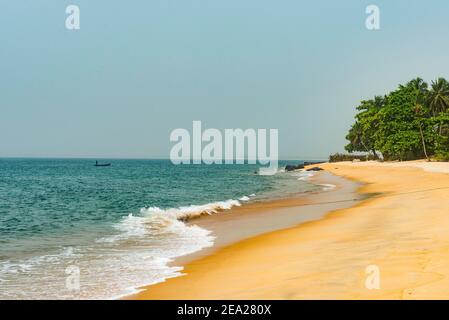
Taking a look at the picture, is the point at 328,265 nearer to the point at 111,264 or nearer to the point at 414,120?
the point at 111,264

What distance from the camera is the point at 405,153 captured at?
90938 millimetres

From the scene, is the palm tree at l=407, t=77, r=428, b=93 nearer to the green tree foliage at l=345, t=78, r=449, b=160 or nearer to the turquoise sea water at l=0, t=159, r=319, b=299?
the green tree foliage at l=345, t=78, r=449, b=160

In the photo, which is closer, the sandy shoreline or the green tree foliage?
the sandy shoreline

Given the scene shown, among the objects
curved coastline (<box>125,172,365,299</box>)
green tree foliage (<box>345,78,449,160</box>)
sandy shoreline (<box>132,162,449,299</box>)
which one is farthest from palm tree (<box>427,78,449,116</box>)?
sandy shoreline (<box>132,162,449,299</box>)

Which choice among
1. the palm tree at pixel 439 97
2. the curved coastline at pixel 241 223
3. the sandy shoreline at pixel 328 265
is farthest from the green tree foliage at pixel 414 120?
the sandy shoreline at pixel 328 265

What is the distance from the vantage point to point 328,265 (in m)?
9.20

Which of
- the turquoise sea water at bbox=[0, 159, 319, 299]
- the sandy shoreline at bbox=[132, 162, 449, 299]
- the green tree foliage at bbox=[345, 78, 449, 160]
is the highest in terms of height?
the green tree foliage at bbox=[345, 78, 449, 160]

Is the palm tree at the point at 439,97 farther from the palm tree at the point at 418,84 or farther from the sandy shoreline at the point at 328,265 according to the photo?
the sandy shoreline at the point at 328,265

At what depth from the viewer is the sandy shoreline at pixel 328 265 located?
7.23 meters

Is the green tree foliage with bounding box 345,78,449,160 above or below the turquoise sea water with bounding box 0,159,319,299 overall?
above

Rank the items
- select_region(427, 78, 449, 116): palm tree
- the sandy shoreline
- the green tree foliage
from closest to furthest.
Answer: the sandy shoreline, the green tree foliage, select_region(427, 78, 449, 116): palm tree

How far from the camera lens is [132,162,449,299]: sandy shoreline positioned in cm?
723
